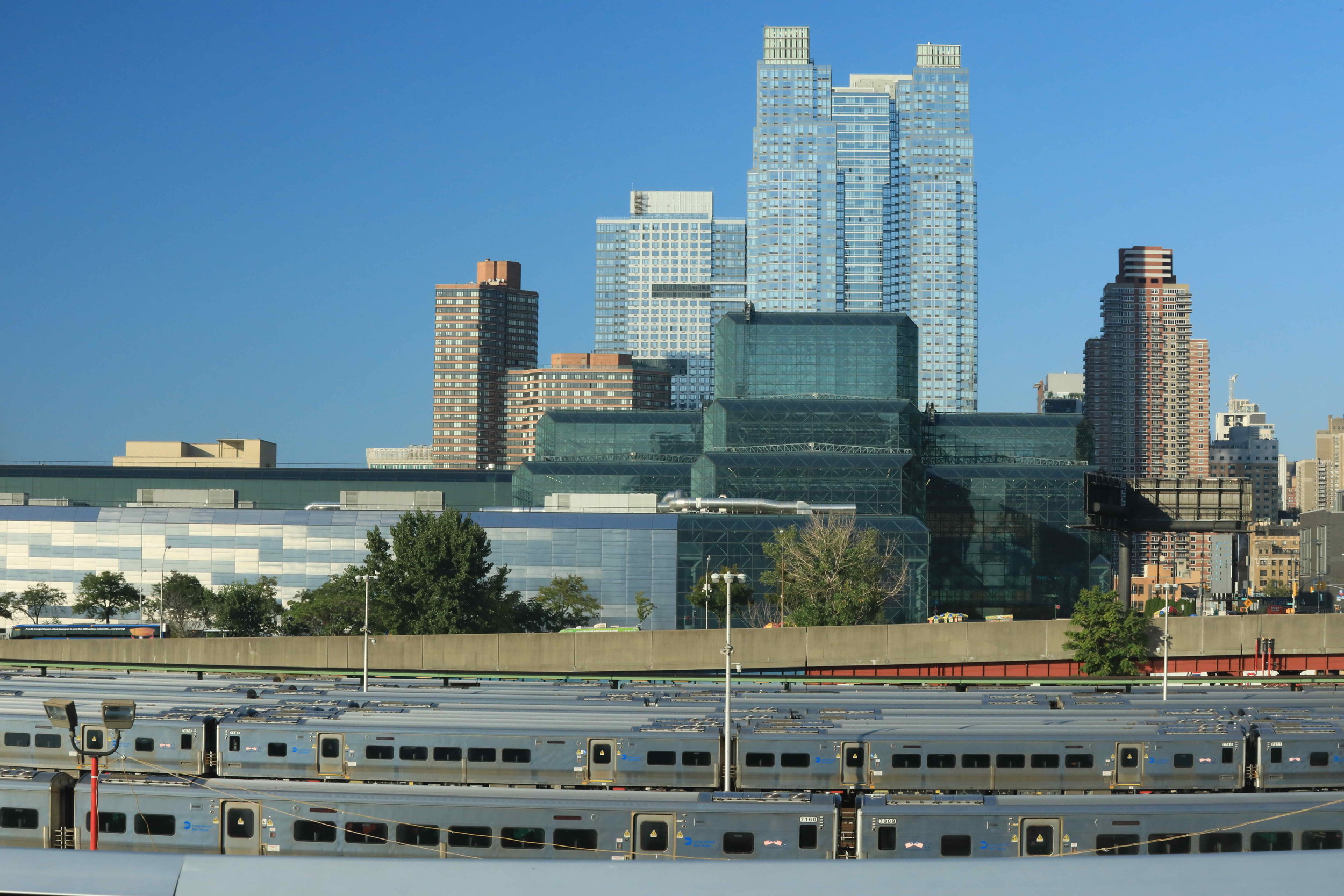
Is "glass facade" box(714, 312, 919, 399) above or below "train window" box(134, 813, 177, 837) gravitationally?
above

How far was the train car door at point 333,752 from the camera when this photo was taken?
A: 124 ft

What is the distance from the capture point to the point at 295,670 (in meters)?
74.6

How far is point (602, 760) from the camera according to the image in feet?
121

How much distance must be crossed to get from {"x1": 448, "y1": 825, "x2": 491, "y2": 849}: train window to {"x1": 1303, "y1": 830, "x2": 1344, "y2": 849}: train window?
714 inches

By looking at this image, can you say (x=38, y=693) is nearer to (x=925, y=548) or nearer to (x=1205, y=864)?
(x=1205, y=864)

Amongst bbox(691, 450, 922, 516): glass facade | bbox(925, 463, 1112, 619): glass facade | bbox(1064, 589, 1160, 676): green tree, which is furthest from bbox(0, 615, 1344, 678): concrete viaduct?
bbox(925, 463, 1112, 619): glass facade

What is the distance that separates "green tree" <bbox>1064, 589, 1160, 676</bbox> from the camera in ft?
236

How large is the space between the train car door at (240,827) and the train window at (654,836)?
8.47 m

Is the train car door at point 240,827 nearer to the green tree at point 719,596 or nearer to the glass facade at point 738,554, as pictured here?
the green tree at point 719,596

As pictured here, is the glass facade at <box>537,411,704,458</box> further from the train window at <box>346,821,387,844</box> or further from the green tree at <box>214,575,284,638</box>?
the train window at <box>346,821,387,844</box>

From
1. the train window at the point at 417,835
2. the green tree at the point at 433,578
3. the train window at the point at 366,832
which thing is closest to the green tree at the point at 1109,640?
the green tree at the point at 433,578

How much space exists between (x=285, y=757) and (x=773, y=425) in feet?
350

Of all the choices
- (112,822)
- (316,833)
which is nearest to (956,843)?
(316,833)

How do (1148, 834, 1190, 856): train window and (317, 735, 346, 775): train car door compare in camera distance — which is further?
(317, 735, 346, 775): train car door
